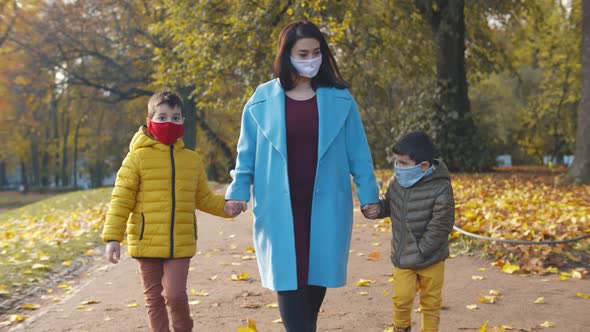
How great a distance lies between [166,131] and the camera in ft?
13.1

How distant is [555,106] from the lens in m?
35.8

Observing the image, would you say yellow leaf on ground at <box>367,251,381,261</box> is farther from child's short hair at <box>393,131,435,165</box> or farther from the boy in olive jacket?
child's short hair at <box>393,131,435,165</box>

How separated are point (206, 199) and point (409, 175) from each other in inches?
50.0

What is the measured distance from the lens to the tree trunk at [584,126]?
14.1 meters

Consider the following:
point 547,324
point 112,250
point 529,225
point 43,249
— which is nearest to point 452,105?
point 529,225

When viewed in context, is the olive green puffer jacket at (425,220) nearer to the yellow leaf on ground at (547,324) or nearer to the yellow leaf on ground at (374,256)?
the yellow leaf on ground at (547,324)

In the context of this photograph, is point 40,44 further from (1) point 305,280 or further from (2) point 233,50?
(1) point 305,280

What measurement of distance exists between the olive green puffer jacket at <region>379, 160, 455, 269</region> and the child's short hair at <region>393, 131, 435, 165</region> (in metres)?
0.12

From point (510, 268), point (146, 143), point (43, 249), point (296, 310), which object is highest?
point (146, 143)

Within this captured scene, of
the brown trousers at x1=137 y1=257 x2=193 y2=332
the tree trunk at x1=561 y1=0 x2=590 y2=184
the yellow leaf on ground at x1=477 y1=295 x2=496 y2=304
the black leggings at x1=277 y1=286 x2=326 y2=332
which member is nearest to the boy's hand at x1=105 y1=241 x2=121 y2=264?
the brown trousers at x1=137 y1=257 x2=193 y2=332

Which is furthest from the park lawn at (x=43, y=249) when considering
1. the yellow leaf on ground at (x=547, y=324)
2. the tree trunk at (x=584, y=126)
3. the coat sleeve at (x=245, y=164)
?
the tree trunk at (x=584, y=126)

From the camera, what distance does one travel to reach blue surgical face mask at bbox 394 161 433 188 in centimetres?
385

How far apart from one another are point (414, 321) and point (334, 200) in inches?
66.7

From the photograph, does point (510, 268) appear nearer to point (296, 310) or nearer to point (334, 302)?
point (334, 302)
